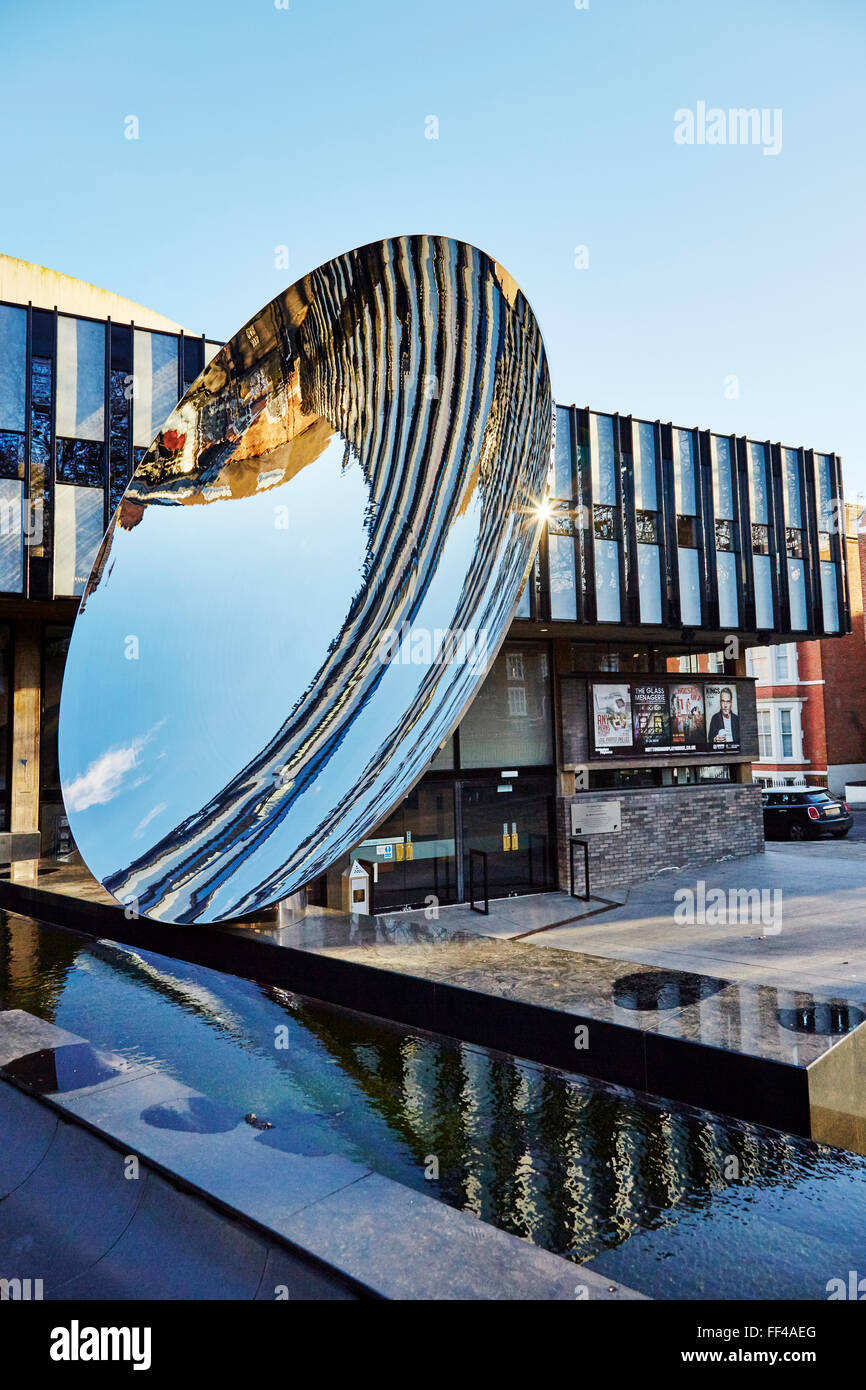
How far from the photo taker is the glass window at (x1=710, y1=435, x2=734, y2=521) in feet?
66.6

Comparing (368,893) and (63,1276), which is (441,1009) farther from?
(368,893)

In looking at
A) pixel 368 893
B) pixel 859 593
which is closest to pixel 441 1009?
pixel 368 893

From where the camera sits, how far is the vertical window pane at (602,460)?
1839 cm

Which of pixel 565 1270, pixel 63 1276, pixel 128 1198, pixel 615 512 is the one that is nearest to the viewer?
pixel 565 1270

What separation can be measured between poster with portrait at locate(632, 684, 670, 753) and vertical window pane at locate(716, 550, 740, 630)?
2.24 metres

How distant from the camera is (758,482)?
69.4 ft

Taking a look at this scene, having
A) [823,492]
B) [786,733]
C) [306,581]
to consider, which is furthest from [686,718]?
[786,733]

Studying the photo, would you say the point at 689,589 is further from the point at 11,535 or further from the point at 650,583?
the point at 11,535

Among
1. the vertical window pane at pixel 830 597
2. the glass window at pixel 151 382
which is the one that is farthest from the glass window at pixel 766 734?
the glass window at pixel 151 382

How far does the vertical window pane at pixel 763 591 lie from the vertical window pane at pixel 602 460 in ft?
15.6

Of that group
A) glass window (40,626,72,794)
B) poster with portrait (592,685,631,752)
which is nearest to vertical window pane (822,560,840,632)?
poster with portrait (592,685,631,752)
